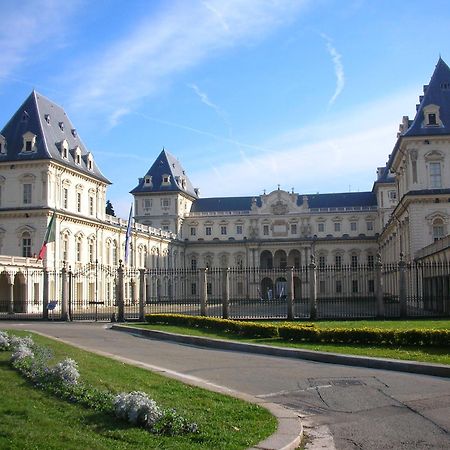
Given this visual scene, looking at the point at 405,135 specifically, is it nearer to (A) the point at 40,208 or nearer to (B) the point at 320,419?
(A) the point at 40,208

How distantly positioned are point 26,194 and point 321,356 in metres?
40.3

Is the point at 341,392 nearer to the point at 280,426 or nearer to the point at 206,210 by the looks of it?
the point at 280,426

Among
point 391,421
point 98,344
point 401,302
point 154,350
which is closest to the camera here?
point 391,421

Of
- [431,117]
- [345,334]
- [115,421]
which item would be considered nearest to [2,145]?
[431,117]

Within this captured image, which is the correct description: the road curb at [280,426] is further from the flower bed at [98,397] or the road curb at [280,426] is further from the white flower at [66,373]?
the white flower at [66,373]

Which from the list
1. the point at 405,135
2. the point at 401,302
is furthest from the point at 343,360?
the point at 405,135

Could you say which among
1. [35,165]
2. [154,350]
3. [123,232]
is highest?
[35,165]

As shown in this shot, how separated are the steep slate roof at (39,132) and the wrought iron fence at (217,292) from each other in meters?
9.86

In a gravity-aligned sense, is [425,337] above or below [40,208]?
below

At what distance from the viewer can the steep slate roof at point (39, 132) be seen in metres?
51.1

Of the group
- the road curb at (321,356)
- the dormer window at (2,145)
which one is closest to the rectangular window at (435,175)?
the road curb at (321,356)

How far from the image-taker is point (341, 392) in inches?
451

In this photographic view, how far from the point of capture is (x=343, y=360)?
601 inches

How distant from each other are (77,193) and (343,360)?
143 feet
